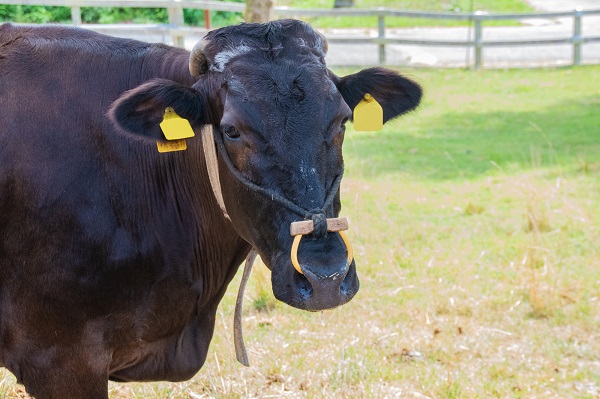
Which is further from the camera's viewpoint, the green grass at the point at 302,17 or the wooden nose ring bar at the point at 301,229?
the green grass at the point at 302,17

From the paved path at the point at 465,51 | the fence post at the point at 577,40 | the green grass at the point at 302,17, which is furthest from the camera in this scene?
the paved path at the point at 465,51

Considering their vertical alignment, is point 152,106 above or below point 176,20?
above

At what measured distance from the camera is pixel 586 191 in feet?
32.6

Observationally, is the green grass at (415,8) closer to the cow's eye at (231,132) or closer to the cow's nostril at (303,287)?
the cow's eye at (231,132)

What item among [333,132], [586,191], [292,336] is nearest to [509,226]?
[586,191]

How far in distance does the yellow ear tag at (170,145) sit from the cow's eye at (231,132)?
308 millimetres

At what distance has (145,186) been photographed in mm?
4148

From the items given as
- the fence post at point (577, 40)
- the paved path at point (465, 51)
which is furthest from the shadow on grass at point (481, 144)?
the paved path at point (465, 51)

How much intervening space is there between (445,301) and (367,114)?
2.97m

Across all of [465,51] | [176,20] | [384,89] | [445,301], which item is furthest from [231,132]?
[465,51]

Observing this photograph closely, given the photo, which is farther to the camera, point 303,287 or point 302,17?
point 302,17

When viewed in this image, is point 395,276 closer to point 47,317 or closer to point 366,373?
point 366,373

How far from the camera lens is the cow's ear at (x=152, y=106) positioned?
373cm

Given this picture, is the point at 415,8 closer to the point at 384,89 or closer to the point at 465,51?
the point at 465,51
